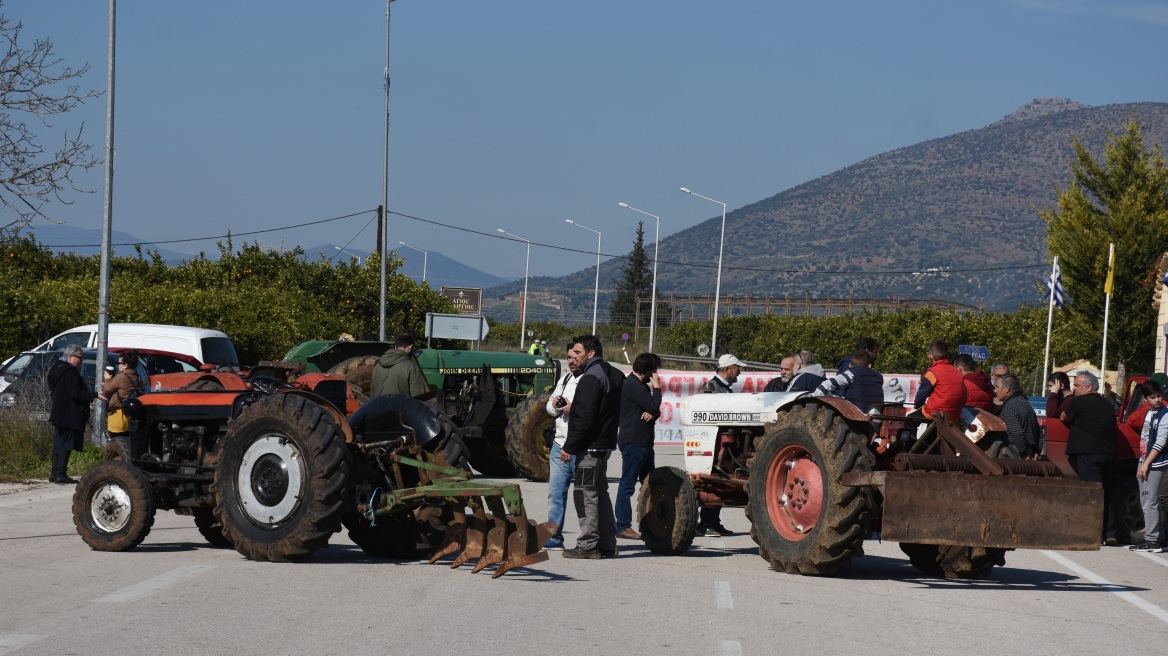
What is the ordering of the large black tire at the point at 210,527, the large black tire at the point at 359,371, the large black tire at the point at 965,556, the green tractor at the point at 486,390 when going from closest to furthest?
the large black tire at the point at 965,556 < the large black tire at the point at 210,527 < the green tractor at the point at 486,390 < the large black tire at the point at 359,371

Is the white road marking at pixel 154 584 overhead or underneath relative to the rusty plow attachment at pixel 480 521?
underneath

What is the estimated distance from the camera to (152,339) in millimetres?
25141

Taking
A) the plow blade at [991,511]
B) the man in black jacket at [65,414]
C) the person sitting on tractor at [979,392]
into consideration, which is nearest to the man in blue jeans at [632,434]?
the plow blade at [991,511]

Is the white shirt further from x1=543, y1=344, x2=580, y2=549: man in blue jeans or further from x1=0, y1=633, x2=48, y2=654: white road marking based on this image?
x1=0, y1=633, x2=48, y2=654: white road marking

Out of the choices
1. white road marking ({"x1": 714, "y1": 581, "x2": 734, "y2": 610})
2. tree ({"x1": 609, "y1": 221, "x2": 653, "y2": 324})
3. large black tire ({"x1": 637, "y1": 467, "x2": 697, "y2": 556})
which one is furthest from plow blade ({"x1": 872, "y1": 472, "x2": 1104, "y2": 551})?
tree ({"x1": 609, "y1": 221, "x2": 653, "y2": 324})

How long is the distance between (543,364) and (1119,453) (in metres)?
9.06

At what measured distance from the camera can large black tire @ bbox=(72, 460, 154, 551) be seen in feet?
36.7

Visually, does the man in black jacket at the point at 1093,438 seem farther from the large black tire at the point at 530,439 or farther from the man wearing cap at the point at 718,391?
the large black tire at the point at 530,439

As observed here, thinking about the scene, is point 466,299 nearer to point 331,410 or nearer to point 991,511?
point 331,410

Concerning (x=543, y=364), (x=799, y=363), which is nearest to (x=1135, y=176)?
(x=543, y=364)

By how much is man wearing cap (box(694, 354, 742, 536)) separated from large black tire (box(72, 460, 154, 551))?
5.27 metres

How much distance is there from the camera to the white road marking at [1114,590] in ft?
33.0

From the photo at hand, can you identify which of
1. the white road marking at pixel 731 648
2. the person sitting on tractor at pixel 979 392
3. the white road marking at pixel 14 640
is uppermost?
the person sitting on tractor at pixel 979 392

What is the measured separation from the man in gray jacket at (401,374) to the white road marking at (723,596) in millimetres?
6967
